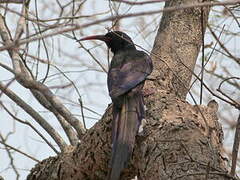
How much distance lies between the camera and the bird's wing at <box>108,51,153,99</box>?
175 inches

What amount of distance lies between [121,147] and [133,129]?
20 centimetres

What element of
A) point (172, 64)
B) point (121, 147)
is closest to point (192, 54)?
point (172, 64)

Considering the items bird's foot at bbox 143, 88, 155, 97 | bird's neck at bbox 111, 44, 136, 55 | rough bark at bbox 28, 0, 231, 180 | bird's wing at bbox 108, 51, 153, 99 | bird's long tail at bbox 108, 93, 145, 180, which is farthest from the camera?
bird's neck at bbox 111, 44, 136, 55

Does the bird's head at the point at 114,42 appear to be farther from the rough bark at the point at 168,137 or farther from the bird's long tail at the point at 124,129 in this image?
the bird's long tail at the point at 124,129

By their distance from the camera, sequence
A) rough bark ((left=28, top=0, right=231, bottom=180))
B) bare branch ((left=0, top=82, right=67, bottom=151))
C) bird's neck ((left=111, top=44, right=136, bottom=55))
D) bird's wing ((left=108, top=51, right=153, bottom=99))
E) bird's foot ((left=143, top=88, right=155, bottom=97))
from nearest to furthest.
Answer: rough bark ((left=28, top=0, right=231, bottom=180)) → bird's foot ((left=143, top=88, right=155, bottom=97)) → bird's wing ((left=108, top=51, right=153, bottom=99)) → bare branch ((left=0, top=82, right=67, bottom=151)) → bird's neck ((left=111, top=44, right=136, bottom=55))

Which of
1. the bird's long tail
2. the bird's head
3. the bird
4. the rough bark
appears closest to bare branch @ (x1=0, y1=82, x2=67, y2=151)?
the rough bark

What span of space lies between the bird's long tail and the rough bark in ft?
0.27

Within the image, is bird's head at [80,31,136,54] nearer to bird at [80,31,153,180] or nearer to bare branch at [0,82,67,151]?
bird at [80,31,153,180]

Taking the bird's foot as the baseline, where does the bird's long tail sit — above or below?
below

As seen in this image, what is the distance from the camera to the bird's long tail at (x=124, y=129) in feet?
11.9

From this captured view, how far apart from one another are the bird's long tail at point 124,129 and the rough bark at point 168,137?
0.08 metres

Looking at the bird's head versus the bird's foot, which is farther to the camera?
the bird's head

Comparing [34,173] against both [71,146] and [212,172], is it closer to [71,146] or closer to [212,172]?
[71,146]

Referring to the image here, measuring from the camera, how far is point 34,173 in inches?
179
